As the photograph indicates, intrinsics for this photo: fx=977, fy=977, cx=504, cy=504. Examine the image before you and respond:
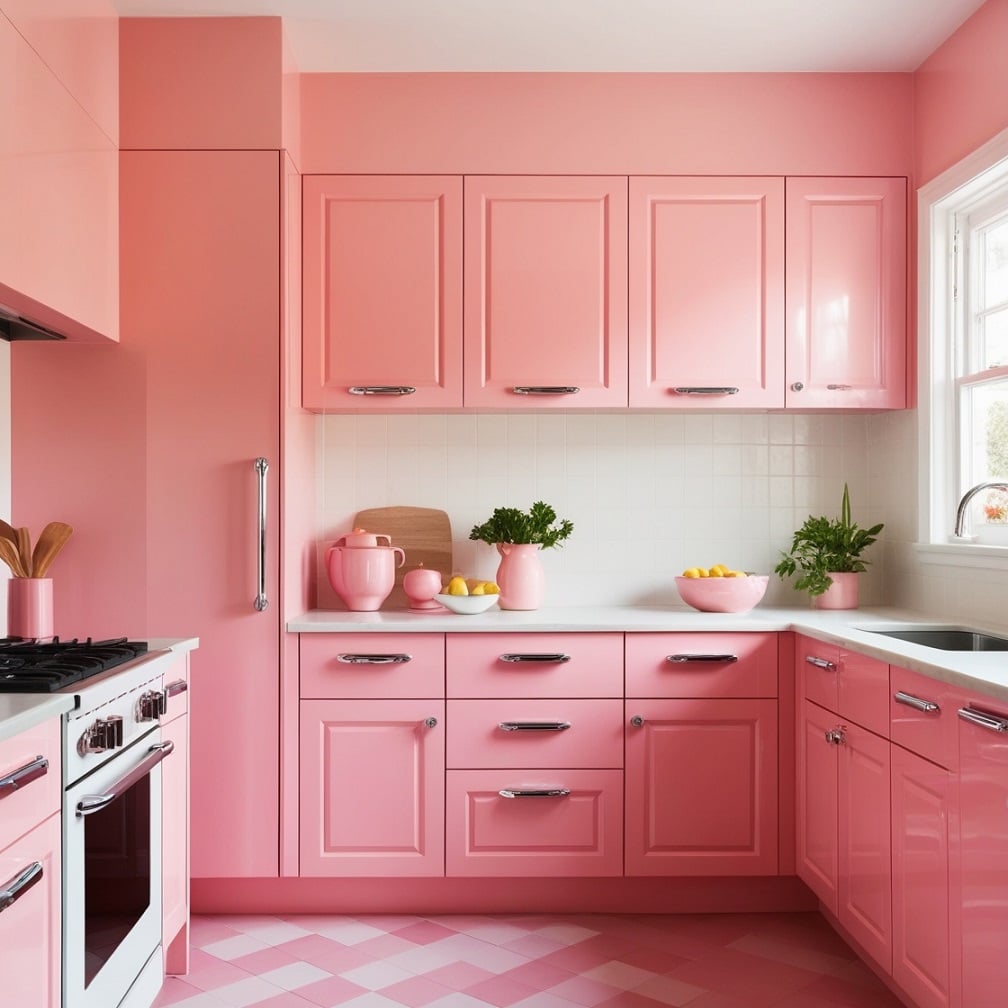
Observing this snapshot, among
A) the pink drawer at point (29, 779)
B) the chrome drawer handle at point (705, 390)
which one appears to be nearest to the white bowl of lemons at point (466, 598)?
the chrome drawer handle at point (705, 390)

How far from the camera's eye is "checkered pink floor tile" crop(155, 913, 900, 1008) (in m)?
2.40

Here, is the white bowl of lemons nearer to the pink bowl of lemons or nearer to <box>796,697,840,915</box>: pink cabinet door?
the pink bowl of lemons

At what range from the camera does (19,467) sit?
9.27 feet

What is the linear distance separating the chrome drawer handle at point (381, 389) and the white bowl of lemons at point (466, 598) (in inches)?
24.5

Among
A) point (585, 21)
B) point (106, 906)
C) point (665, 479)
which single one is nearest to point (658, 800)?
point (665, 479)

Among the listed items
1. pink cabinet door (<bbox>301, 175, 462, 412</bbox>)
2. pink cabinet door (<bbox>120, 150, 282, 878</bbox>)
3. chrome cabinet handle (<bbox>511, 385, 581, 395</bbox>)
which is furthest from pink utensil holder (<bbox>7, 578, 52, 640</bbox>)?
chrome cabinet handle (<bbox>511, 385, 581, 395</bbox>)

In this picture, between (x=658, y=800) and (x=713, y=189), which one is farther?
(x=713, y=189)

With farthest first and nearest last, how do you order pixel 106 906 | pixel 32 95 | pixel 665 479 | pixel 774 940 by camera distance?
pixel 665 479, pixel 774 940, pixel 32 95, pixel 106 906

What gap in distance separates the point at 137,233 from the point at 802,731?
2.44m

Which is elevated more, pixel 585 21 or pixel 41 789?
pixel 585 21

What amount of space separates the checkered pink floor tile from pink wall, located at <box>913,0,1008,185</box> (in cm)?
232

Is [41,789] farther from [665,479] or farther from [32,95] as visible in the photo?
[665,479]

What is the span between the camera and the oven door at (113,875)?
170 cm

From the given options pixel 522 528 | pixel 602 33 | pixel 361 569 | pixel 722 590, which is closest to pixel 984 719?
pixel 722 590
